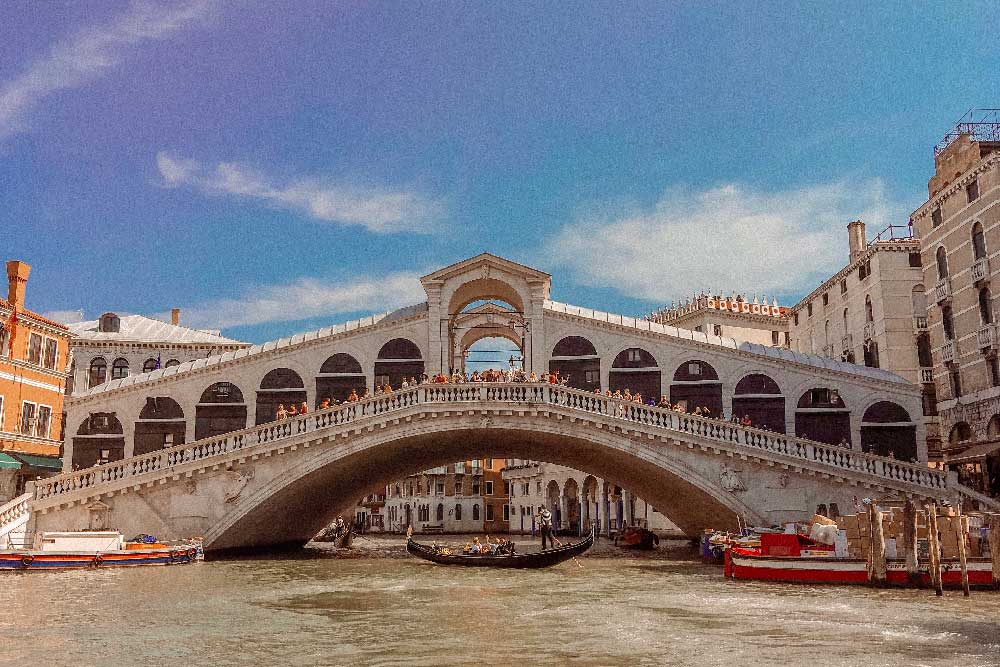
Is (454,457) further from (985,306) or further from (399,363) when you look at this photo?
(985,306)

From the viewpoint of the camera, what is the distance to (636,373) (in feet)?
106

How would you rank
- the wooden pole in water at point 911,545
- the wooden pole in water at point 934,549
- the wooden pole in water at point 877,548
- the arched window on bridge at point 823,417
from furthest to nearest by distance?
the arched window on bridge at point 823,417 < the wooden pole in water at point 877,548 < the wooden pole in water at point 911,545 < the wooden pole in water at point 934,549

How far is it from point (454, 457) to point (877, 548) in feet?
63.2

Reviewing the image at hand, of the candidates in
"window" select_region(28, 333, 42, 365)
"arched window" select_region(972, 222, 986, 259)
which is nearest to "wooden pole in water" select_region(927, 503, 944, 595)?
"arched window" select_region(972, 222, 986, 259)

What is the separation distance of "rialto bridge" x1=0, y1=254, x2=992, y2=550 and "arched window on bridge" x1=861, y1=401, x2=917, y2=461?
0.05 meters

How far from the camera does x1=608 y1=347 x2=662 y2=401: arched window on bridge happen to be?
3219cm

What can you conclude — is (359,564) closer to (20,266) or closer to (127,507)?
(127,507)

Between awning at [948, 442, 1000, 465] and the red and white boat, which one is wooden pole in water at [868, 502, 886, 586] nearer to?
the red and white boat

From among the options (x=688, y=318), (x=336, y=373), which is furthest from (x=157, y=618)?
(x=688, y=318)

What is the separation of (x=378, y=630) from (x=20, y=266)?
26693 millimetres

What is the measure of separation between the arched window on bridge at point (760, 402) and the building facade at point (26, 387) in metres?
25.7

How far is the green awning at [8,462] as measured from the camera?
1227 inches

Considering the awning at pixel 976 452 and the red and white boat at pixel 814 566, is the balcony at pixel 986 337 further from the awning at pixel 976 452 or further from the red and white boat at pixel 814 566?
the red and white boat at pixel 814 566

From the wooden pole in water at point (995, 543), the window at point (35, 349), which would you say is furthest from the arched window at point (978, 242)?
the window at point (35, 349)
